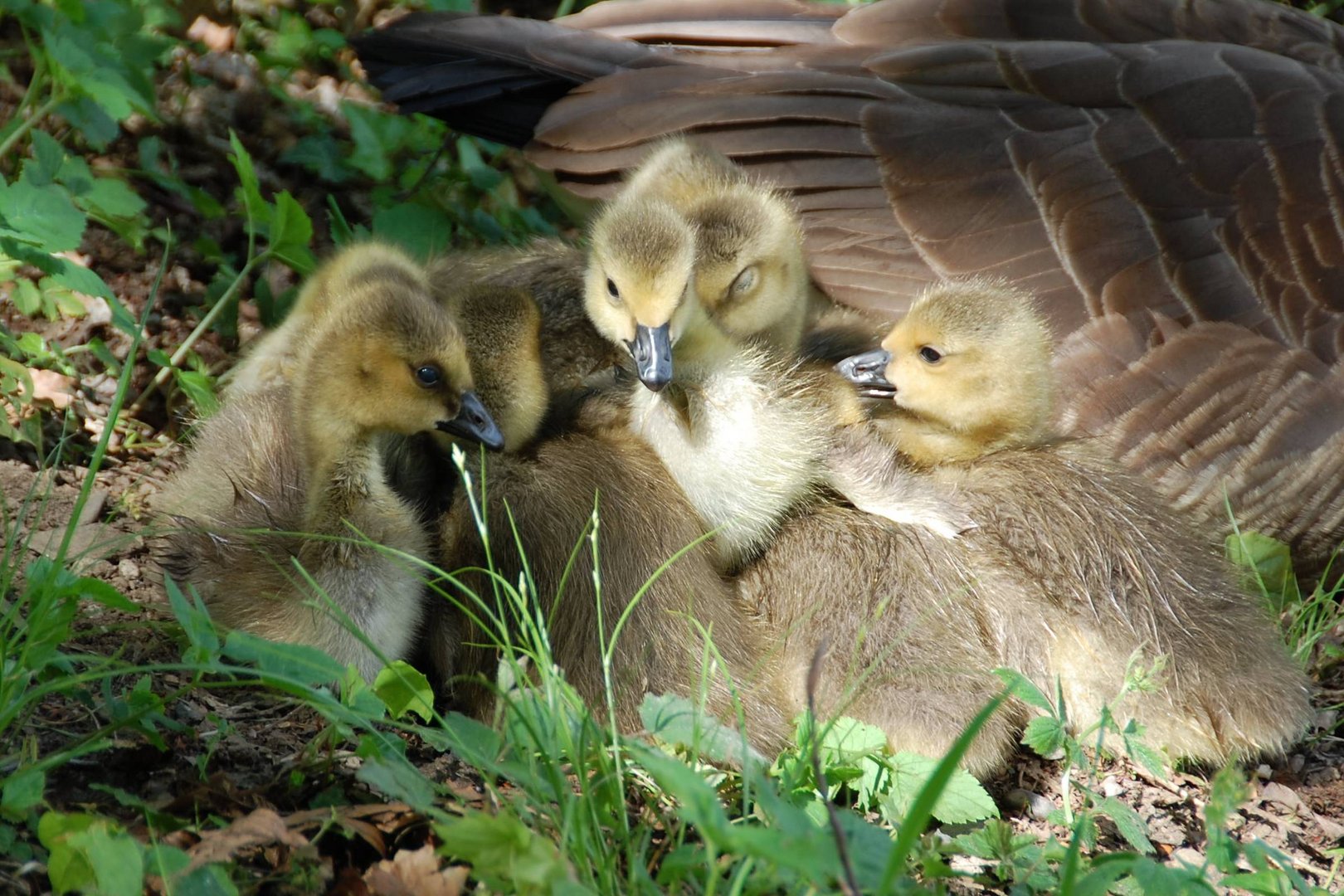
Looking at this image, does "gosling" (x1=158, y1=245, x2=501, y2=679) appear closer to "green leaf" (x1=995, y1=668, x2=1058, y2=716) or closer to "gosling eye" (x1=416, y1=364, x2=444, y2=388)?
"gosling eye" (x1=416, y1=364, x2=444, y2=388)

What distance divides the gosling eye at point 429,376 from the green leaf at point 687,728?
745mm

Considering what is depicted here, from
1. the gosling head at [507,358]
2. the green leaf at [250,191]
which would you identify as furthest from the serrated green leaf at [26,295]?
the gosling head at [507,358]

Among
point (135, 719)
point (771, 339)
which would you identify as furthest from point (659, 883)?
point (771, 339)

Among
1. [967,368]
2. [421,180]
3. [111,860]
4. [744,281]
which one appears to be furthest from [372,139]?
[111,860]

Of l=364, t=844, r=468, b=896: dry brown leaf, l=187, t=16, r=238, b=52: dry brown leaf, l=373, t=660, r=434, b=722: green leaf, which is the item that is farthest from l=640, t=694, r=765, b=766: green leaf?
l=187, t=16, r=238, b=52: dry brown leaf

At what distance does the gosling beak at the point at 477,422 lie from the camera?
2.84 metres

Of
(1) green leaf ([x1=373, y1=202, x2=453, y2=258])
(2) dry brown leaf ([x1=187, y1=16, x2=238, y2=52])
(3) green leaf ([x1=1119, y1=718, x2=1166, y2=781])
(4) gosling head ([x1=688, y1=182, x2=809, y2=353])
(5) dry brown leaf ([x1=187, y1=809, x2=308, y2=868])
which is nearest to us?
(5) dry brown leaf ([x1=187, y1=809, x2=308, y2=868])

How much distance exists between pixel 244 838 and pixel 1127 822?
1685 mm

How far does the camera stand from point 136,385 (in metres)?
4.32

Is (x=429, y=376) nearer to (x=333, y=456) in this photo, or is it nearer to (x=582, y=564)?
(x=333, y=456)

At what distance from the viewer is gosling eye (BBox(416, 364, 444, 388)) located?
2.79 metres

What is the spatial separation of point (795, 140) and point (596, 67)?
0.78 m

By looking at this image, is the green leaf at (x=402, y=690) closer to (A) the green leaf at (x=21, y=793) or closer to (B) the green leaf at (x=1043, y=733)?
(A) the green leaf at (x=21, y=793)

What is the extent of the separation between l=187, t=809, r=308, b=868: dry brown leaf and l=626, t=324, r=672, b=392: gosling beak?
1077 mm
